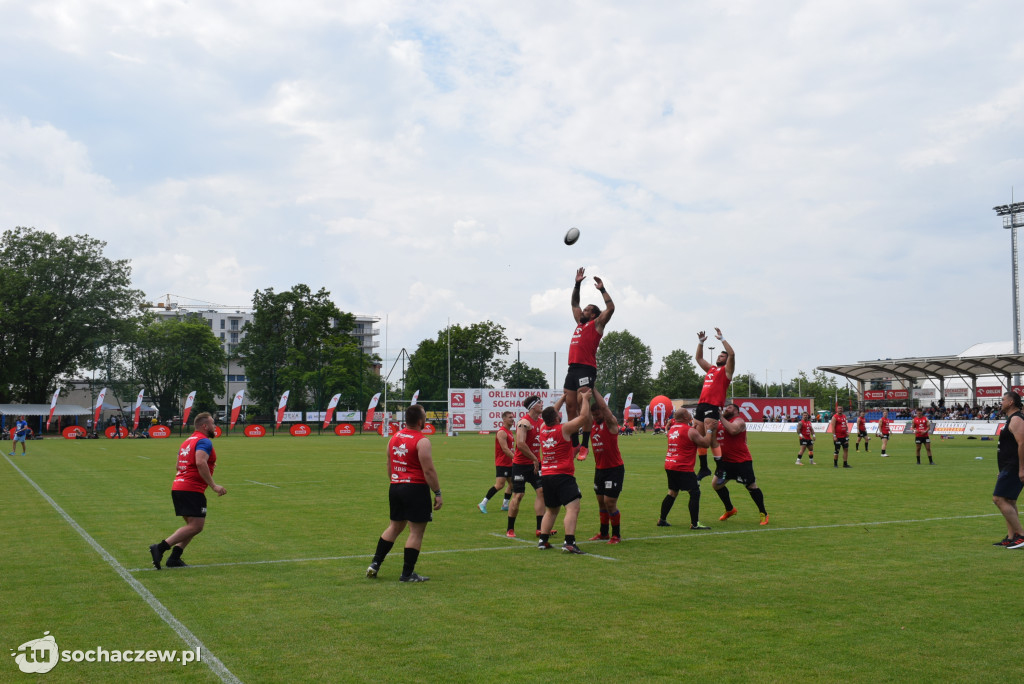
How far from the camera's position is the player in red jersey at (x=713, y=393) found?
50.4 ft

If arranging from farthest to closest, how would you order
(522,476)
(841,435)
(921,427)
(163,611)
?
(921,427)
(841,435)
(522,476)
(163,611)

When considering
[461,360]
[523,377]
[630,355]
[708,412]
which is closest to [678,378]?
[630,355]

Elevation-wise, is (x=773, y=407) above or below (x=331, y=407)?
above

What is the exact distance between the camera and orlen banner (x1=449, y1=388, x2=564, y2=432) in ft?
206

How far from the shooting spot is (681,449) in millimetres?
13867

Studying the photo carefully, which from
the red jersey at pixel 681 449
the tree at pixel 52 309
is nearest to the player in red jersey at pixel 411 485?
the red jersey at pixel 681 449

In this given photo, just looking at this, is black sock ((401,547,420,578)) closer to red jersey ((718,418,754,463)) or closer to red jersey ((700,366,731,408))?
red jersey ((718,418,754,463))

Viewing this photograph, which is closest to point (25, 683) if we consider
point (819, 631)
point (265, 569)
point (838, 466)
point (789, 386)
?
point (265, 569)

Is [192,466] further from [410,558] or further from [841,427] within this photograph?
[841,427]

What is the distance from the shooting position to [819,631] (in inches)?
286

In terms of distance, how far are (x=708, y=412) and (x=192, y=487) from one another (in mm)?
9573

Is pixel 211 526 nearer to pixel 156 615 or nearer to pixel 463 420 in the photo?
pixel 156 615

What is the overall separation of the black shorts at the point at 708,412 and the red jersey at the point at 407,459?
7.54m

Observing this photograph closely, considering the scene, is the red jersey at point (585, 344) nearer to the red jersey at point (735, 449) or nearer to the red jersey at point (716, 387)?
the red jersey at point (735, 449)
